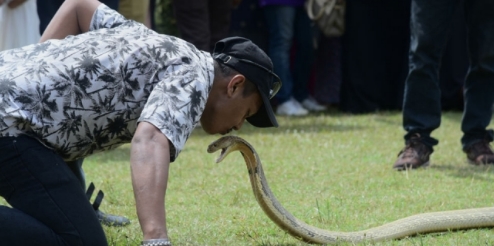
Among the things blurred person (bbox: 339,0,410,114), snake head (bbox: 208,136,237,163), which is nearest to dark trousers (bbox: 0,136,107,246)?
snake head (bbox: 208,136,237,163)

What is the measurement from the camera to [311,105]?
10.8 meters

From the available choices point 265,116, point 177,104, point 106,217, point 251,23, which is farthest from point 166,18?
point 177,104

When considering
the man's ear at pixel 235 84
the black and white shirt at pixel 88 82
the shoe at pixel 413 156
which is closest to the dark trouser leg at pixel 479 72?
the shoe at pixel 413 156

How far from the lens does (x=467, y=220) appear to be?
4.60 m

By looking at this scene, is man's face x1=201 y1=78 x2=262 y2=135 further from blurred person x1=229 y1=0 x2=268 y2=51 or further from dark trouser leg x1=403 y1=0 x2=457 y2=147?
blurred person x1=229 y1=0 x2=268 y2=51

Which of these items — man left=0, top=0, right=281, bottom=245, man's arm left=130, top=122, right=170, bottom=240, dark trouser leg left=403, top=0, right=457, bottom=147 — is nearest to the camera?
man's arm left=130, top=122, right=170, bottom=240

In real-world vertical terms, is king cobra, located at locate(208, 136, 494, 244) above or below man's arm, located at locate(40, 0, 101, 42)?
below

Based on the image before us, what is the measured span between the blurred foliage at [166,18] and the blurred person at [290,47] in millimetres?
1017

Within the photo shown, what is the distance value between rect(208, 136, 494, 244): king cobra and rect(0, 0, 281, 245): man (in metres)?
0.40

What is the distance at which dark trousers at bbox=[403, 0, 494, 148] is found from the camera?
6004mm

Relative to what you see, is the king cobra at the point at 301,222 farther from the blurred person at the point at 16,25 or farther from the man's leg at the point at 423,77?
the blurred person at the point at 16,25

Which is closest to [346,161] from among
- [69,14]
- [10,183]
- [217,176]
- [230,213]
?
[217,176]

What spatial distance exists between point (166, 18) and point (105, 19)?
608cm

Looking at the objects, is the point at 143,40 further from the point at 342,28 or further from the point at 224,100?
the point at 342,28
